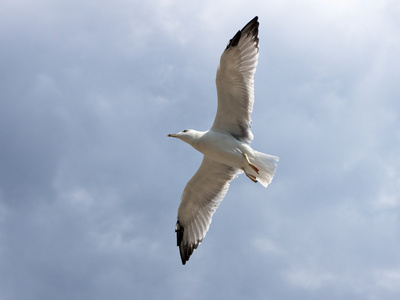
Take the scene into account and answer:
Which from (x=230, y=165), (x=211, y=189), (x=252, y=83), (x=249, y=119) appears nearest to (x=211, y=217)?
(x=211, y=189)

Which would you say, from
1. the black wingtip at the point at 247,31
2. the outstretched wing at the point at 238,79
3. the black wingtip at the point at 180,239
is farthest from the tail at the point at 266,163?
the black wingtip at the point at 180,239

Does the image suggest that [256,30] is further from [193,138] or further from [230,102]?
[193,138]

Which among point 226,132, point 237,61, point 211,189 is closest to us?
point 237,61

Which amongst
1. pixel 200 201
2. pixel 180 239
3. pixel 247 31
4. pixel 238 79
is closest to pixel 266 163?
pixel 238 79

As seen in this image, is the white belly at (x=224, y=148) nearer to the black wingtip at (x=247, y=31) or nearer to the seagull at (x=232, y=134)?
the seagull at (x=232, y=134)

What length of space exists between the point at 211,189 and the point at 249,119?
5.93 ft

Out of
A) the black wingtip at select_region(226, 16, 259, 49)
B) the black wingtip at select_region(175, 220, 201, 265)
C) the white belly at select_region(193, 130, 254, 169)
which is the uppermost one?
the black wingtip at select_region(226, 16, 259, 49)

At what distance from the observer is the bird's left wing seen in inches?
443

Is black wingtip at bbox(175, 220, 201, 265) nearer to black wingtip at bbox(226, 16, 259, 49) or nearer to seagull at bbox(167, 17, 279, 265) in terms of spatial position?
seagull at bbox(167, 17, 279, 265)

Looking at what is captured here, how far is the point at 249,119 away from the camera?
10445 mm

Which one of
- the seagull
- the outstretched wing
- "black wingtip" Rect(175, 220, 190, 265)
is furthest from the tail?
"black wingtip" Rect(175, 220, 190, 265)

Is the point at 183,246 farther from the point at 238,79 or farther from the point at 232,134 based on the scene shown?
the point at 238,79

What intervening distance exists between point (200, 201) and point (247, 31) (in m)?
3.60

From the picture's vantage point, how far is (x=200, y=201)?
11.5m
